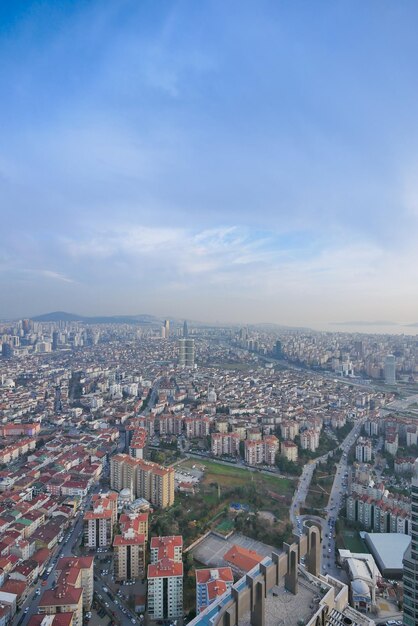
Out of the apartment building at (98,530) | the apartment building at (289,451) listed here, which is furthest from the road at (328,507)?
the apartment building at (98,530)

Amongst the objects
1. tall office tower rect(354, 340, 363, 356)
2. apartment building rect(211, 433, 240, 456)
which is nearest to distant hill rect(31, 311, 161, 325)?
tall office tower rect(354, 340, 363, 356)

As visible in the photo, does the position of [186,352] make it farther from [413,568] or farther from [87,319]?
[87,319]

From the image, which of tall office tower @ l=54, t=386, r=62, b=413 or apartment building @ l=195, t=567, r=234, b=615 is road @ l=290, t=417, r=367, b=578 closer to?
apartment building @ l=195, t=567, r=234, b=615

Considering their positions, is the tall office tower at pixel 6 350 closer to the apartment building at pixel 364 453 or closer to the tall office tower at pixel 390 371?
the tall office tower at pixel 390 371

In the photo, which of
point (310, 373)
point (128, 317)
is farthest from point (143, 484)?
point (128, 317)

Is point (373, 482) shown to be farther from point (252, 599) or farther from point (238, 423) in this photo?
point (252, 599)

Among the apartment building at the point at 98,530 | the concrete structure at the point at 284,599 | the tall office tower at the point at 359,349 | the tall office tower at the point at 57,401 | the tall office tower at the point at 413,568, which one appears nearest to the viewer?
the concrete structure at the point at 284,599
